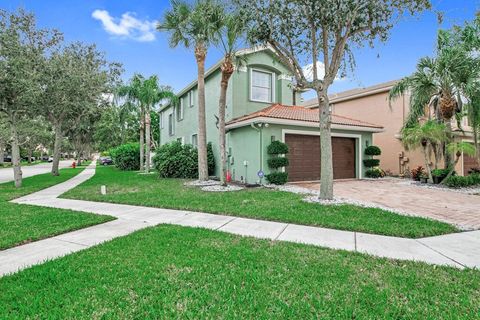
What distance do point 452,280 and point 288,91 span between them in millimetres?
14313

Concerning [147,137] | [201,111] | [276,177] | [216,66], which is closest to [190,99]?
[216,66]

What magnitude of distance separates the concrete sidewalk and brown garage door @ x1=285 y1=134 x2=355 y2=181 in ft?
24.8

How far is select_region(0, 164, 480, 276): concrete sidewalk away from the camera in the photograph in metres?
4.11

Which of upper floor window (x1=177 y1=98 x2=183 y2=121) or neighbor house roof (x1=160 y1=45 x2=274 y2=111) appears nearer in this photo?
neighbor house roof (x1=160 y1=45 x2=274 y2=111)

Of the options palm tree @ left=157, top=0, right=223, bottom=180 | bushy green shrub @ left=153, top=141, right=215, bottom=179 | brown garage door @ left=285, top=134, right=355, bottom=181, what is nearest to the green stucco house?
brown garage door @ left=285, top=134, right=355, bottom=181

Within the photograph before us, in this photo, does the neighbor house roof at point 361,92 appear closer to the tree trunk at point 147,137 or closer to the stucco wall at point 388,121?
the stucco wall at point 388,121

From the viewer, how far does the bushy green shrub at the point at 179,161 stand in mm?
16094

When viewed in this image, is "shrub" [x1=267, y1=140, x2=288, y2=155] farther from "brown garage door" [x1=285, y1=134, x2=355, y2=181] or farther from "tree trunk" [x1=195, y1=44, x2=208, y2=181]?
"tree trunk" [x1=195, y1=44, x2=208, y2=181]

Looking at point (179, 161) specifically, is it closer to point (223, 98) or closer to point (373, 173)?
point (223, 98)

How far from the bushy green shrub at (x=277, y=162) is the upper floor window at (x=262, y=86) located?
4.77 meters

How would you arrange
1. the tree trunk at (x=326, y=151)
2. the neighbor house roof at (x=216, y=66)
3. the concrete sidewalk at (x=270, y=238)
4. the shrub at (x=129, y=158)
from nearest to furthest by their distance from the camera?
the concrete sidewalk at (x=270, y=238), the tree trunk at (x=326, y=151), the neighbor house roof at (x=216, y=66), the shrub at (x=129, y=158)

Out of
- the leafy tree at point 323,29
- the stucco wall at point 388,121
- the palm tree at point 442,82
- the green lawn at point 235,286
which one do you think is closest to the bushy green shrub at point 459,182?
the palm tree at point 442,82

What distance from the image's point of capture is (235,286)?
3.16m

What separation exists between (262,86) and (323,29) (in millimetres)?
7584
